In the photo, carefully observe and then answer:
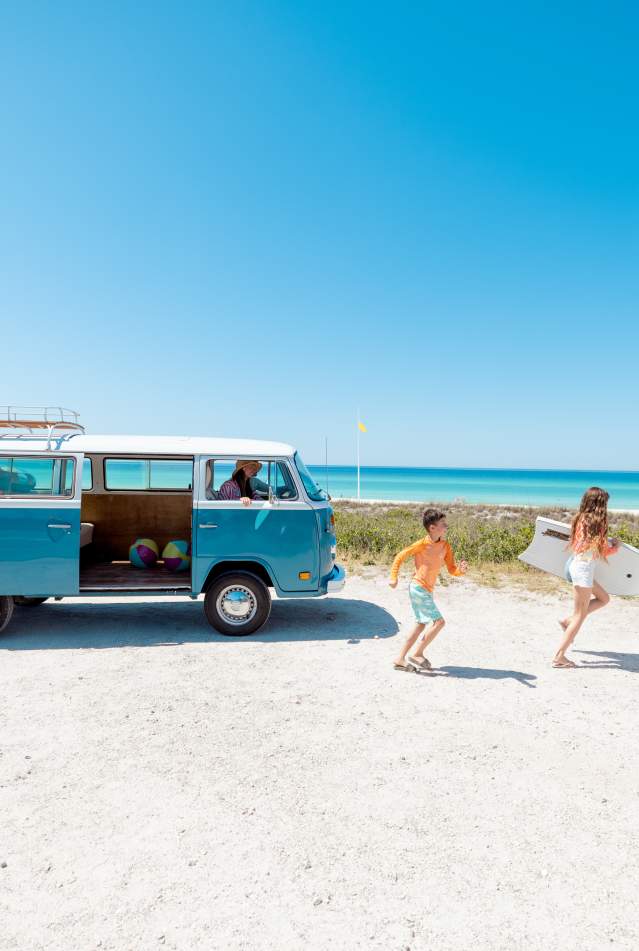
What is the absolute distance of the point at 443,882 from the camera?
2938 millimetres

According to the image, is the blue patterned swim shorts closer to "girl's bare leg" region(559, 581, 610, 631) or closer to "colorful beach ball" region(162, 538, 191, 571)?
"girl's bare leg" region(559, 581, 610, 631)

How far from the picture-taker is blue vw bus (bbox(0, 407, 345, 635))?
21.7 feet

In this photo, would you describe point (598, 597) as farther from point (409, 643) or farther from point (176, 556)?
point (176, 556)

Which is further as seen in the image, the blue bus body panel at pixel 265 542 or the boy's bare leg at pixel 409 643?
the blue bus body panel at pixel 265 542

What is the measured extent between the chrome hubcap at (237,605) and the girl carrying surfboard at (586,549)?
3.53m

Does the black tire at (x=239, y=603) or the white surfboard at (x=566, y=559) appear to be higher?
the white surfboard at (x=566, y=559)

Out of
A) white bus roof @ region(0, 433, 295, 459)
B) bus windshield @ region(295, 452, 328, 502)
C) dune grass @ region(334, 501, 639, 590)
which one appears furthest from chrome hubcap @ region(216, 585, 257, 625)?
dune grass @ region(334, 501, 639, 590)

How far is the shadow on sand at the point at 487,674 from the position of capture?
5.77 meters

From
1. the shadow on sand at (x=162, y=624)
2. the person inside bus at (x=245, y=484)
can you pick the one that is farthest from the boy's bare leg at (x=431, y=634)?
the person inside bus at (x=245, y=484)

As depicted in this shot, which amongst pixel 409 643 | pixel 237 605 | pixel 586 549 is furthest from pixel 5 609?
pixel 586 549

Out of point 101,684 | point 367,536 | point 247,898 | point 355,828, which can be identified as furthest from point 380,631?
point 367,536

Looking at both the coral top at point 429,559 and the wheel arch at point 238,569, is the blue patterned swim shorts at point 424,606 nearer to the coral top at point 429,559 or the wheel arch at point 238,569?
the coral top at point 429,559

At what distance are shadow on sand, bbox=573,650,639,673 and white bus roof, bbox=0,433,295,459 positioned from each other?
419 centimetres

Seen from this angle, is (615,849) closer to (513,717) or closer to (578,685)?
(513,717)
